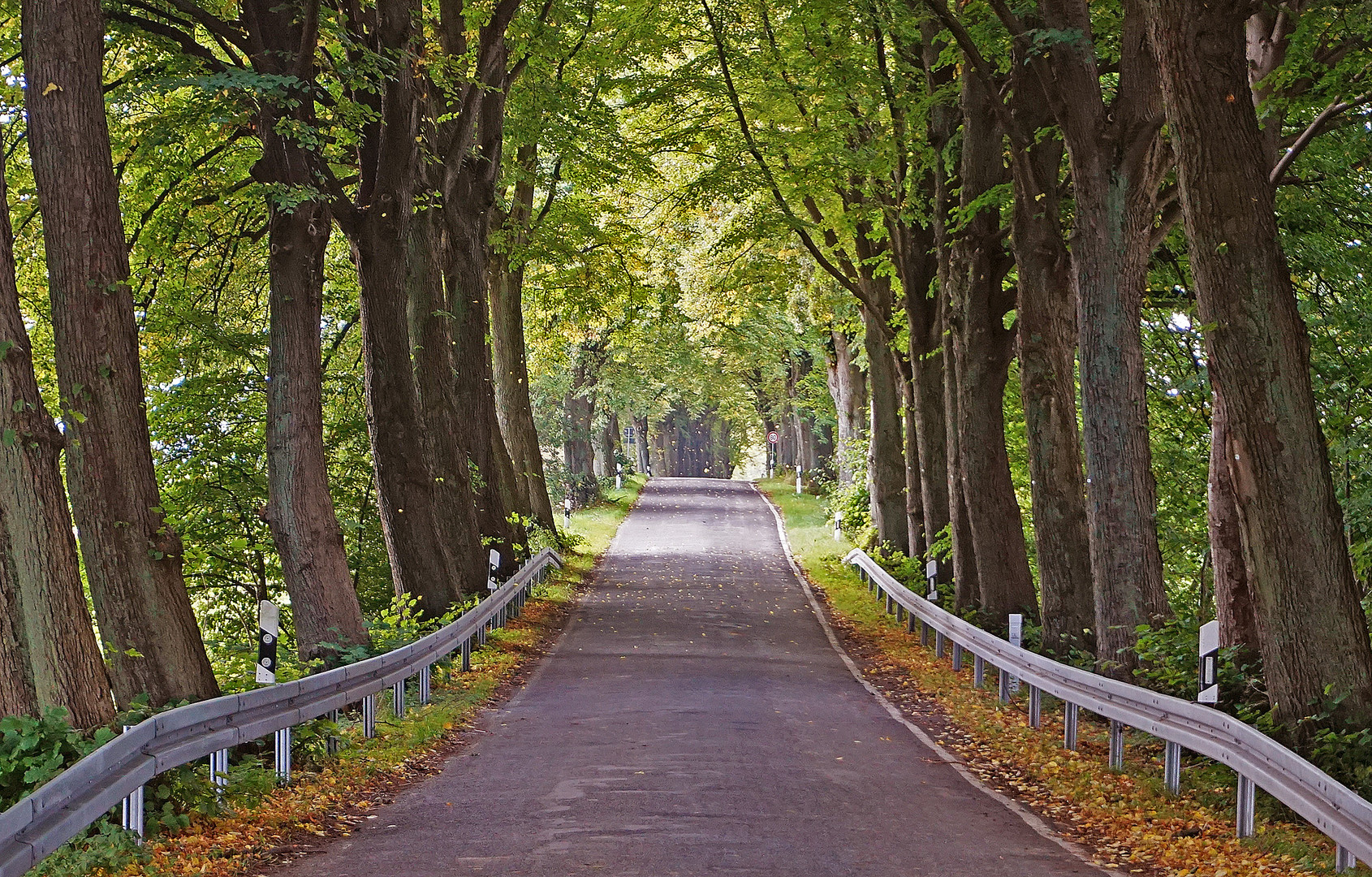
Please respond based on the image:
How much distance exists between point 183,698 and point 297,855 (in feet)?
7.58

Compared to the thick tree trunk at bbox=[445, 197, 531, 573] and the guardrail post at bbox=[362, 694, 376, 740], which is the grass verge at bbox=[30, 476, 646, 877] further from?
the thick tree trunk at bbox=[445, 197, 531, 573]

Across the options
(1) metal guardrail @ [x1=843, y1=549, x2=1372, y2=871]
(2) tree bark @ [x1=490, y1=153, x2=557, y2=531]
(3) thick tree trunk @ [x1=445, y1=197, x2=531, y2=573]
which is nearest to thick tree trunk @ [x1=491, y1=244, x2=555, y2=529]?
(2) tree bark @ [x1=490, y1=153, x2=557, y2=531]

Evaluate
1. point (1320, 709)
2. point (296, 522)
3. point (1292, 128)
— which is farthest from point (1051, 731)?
point (1292, 128)

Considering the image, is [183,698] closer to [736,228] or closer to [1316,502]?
[1316,502]

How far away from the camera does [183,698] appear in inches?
365

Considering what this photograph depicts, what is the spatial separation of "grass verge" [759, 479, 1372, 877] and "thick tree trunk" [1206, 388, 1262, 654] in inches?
44.7

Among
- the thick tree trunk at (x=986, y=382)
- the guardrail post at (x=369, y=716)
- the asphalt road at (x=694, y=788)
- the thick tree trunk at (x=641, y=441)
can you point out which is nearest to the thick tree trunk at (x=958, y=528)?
the thick tree trunk at (x=986, y=382)

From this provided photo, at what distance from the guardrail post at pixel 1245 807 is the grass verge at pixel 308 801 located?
5093 millimetres

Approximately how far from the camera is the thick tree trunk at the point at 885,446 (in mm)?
28984

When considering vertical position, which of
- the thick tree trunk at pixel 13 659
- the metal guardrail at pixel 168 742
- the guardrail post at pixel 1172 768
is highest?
the thick tree trunk at pixel 13 659

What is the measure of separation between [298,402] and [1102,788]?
768cm

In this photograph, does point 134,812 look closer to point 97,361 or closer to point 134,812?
point 134,812

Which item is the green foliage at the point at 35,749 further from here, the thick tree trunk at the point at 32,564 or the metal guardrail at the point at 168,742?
the metal guardrail at the point at 168,742

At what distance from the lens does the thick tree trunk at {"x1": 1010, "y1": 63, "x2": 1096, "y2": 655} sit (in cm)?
1434
